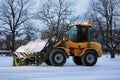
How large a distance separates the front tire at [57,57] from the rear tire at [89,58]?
188 centimetres

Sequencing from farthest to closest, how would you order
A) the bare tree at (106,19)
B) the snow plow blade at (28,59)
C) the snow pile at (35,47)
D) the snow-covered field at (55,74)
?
the bare tree at (106,19) < the snow pile at (35,47) < the snow plow blade at (28,59) < the snow-covered field at (55,74)

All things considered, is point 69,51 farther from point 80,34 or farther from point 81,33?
point 81,33

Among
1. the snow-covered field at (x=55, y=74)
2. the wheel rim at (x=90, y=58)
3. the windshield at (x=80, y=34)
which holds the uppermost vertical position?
the windshield at (x=80, y=34)

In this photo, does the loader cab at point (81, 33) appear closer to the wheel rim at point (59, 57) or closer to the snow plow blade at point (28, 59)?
the wheel rim at point (59, 57)

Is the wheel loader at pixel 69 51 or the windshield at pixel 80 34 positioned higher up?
the windshield at pixel 80 34

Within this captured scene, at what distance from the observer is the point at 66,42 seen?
94.2 feet

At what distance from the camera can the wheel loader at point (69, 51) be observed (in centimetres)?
2775

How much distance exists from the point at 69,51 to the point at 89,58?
5.44 ft

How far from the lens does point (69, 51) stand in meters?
29.0

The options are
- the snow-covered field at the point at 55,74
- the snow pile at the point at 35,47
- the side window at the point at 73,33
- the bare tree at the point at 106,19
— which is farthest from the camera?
the bare tree at the point at 106,19

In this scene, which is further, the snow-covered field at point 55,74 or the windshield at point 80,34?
the windshield at point 80,34

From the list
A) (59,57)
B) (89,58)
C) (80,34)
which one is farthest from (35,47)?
(89,58)

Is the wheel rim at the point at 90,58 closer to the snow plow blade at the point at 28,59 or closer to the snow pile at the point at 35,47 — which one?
the snow pile at the point at 35,47

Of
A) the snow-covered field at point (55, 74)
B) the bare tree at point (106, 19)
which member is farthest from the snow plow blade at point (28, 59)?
the bare tree at point (106, 19)
